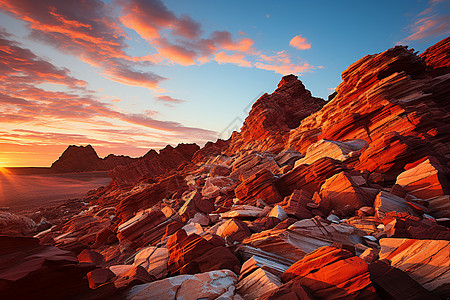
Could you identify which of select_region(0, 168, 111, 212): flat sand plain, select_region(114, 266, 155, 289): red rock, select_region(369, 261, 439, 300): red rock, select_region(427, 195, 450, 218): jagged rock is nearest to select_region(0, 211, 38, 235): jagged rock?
select_region(114, 266, 155, 289): red rock

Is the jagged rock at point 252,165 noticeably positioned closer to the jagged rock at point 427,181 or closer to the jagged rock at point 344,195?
the jagged rock at point 344,195

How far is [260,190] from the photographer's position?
41.5 feet

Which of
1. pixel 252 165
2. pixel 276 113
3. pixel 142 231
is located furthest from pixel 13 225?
pixel 276 113

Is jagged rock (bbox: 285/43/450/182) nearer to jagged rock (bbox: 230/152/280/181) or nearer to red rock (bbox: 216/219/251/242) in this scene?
jagged rock (bbox: 230/152/280/181)

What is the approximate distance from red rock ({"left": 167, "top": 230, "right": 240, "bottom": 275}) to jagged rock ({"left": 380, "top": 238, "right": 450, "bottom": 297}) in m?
3.74

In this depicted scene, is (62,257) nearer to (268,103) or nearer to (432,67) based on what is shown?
(432,67)

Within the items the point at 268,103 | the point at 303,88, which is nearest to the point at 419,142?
the point at 268,103

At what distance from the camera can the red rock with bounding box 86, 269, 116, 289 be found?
17.2 feet

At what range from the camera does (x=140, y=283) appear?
15.8 feet

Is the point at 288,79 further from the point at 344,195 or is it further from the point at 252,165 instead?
the point at 344,195

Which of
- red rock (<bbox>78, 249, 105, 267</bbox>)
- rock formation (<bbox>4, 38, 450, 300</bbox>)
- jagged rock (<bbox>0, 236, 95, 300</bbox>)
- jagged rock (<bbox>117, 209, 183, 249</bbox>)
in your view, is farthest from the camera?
jagged rock (<bbox>117, 209, 183, 249</bbox>)

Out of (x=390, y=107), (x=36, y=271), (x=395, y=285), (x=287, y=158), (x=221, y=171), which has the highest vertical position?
(x=390, y=107)

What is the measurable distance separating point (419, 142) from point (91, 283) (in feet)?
53.0

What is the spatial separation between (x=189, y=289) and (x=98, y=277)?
9.97 ft
